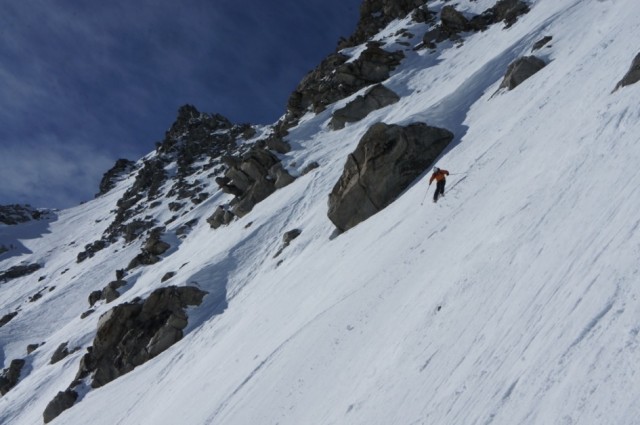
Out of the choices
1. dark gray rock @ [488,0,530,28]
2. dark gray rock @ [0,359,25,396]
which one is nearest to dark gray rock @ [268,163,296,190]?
dark gray rock @ [0,359,25,396]

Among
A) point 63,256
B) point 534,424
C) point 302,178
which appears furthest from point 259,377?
point 63,256

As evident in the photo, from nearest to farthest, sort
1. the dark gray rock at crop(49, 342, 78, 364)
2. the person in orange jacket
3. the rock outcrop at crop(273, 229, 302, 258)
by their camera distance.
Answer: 1. the person in orange jacket
2. the rock outcrop at crop(273, 229, 302, 258)
3. the dark gray rock at crop(49, 342, 78, 364)

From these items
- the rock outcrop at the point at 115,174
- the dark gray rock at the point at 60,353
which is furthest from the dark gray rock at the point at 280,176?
the rock outcrop at the point at 115,174

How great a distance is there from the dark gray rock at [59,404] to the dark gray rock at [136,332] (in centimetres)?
138

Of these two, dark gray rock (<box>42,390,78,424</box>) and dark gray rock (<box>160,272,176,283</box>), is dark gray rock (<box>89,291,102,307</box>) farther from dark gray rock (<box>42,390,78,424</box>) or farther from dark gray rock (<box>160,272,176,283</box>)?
dark gray rock (<box>42,390,78,424</box>)

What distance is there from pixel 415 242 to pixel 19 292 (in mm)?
66644

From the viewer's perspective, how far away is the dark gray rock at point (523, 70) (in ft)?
94.0

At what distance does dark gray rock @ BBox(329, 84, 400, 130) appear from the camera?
164 ft

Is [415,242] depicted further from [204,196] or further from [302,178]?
[204,196]

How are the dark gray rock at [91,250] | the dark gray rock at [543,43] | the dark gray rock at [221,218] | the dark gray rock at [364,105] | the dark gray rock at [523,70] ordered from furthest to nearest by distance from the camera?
the dark gray rock at [91,250] < the dark gray rock at [364,105] < the dark gray rock at [221,218] < the dark gray rock at [543,43] < the dark gray rock at [523,70]

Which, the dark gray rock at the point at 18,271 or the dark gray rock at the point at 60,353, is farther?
the dark gray rock at the point at 18,271

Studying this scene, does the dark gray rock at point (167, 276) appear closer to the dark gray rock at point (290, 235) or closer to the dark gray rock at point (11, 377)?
the dark gray rock at point (290, 235)

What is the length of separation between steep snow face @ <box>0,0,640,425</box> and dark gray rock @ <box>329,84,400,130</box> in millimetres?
14177

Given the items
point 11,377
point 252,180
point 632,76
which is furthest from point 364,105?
point 11,377
